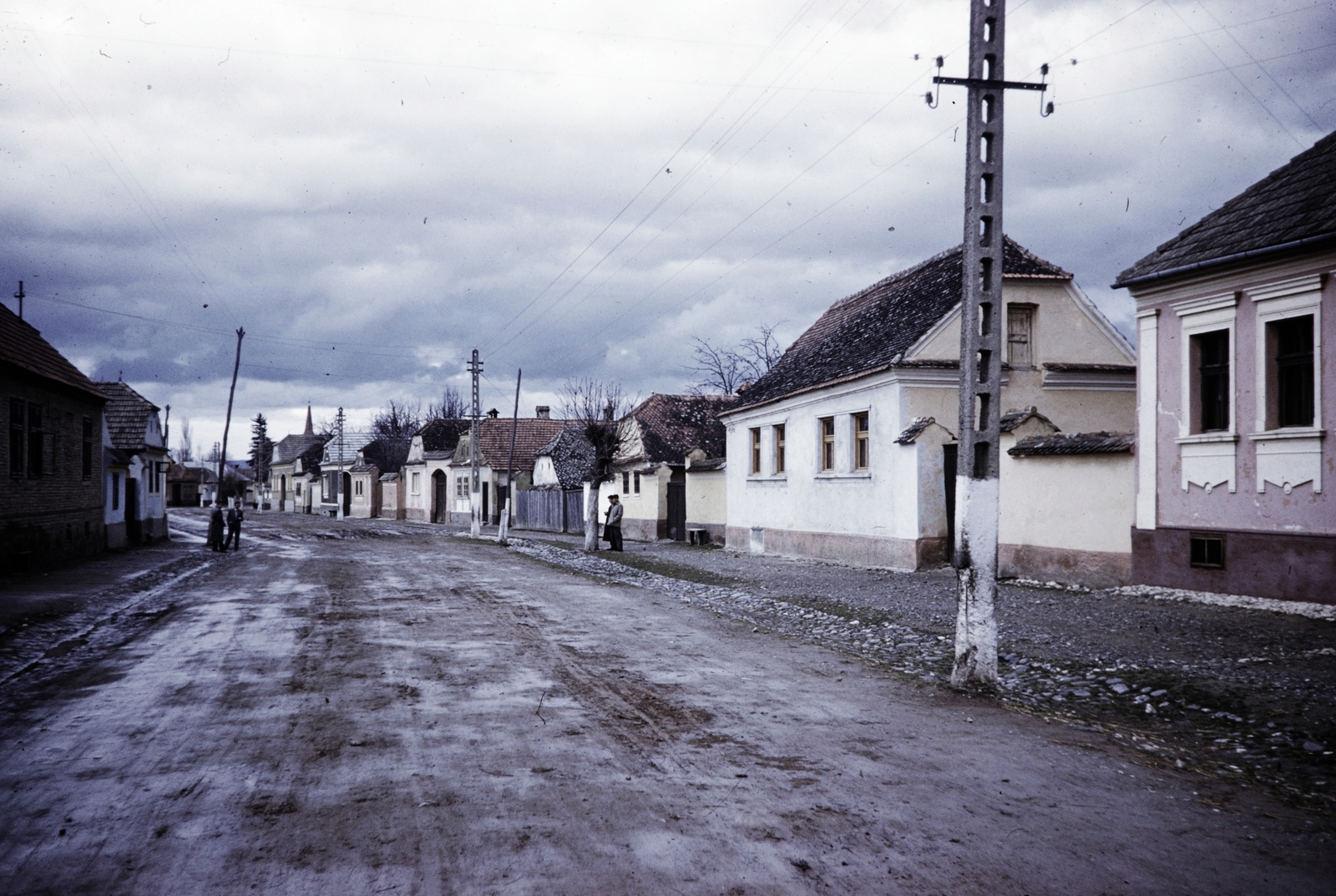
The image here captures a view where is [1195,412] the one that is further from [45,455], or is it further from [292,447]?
[292,447]

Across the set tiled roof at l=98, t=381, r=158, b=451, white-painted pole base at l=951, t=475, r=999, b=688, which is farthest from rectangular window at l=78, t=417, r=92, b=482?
white-painted pole base at l=951, t=475, r=999, b=688

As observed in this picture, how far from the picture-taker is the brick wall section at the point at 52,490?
19219 millimetres

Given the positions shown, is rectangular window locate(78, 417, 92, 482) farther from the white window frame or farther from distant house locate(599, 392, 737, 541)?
the white window frame

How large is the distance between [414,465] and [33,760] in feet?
200

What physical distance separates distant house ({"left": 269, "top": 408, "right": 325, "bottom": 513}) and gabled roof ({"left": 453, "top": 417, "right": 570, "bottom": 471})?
127ft

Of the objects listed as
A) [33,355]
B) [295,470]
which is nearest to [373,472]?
[295,470]

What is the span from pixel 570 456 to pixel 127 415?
2018 centimetres

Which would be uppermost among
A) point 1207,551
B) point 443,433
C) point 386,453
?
point 443,433

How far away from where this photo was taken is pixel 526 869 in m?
3.95

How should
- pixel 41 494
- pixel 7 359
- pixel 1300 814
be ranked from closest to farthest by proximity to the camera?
1. pixel 1300 814
2. pixel 7 359
3. pixel 41 494

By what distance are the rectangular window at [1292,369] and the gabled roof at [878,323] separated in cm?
531

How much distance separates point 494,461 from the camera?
55688 millimetres

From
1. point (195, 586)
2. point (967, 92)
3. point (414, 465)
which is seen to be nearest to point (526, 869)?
point (967, 92)

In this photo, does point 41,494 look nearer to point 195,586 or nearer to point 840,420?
point 195,586
